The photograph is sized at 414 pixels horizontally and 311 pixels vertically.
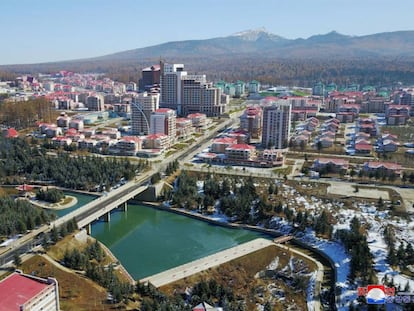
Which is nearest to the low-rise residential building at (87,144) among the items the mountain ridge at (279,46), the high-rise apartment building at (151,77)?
the high-rise apartment building at (151,77)

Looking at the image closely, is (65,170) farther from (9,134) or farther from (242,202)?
(242,202)

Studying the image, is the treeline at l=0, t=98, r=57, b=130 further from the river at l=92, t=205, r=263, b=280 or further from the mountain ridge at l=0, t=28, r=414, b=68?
the mountain ridge at l=0, t=28, r=414, b=68

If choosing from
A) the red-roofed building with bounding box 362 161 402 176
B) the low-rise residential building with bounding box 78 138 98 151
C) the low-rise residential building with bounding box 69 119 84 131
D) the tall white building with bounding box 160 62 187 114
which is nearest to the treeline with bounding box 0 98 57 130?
the low-rise residential building with bounding box 69 119 84 131

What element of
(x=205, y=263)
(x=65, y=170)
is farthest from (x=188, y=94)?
(x=205, y=263)

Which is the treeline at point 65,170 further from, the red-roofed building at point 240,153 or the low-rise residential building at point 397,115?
the low-rise residential building at point 397,115

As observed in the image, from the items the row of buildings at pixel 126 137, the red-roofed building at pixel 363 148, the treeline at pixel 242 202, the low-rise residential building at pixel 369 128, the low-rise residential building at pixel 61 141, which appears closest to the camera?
the treeline at pixel 242 202

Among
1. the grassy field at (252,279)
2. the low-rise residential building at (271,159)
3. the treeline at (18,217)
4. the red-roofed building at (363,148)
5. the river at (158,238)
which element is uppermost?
the red-roofed building at (363,148)

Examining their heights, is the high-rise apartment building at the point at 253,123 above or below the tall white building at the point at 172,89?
below
